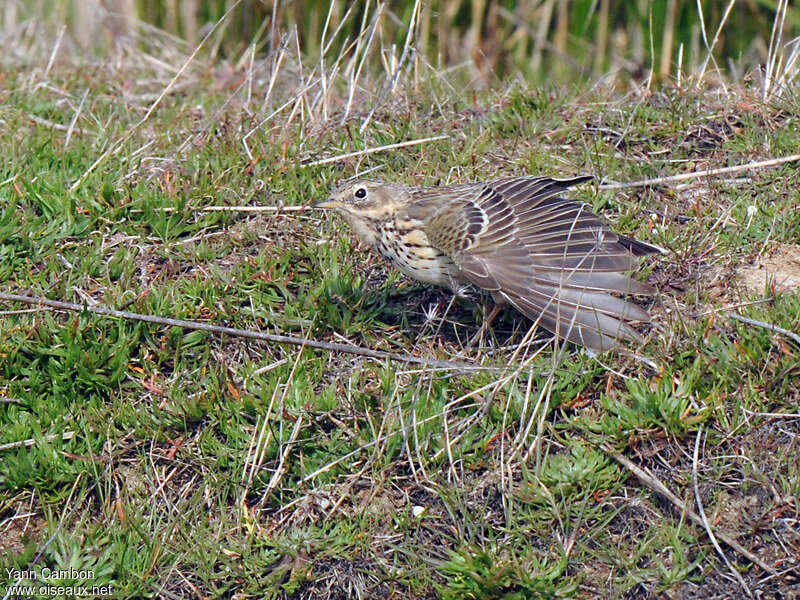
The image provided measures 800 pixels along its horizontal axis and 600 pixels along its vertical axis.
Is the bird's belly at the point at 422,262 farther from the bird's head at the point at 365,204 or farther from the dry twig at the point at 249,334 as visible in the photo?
the dry twig at the point at 249,334

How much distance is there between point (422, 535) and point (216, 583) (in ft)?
2.88

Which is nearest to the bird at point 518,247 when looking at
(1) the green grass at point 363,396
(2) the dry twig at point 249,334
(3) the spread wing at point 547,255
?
(3) the spread wing at point 547,255

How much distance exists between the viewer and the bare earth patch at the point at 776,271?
4875 mm

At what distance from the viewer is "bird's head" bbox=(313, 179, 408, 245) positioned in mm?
5141

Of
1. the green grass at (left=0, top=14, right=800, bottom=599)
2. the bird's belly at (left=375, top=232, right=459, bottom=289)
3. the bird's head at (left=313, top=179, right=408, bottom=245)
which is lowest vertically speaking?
the green grass at (left=0, top=14, right=800, bottom=599)

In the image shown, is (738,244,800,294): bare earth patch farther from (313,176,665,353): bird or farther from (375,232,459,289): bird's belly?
(375,232,459,289): bird's belly

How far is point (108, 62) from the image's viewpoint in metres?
8.05

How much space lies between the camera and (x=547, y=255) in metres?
4.79

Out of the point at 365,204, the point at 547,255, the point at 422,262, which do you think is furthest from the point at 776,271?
the point at 365,204

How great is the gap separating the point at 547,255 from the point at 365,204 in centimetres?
102

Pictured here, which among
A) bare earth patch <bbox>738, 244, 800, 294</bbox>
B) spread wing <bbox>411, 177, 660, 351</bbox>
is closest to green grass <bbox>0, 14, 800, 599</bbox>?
bare earth patch <bbox>738, 244, 800, 294</bbox>

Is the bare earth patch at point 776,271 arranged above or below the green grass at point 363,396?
above

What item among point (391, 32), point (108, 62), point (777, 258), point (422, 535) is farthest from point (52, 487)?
point (391, 32)

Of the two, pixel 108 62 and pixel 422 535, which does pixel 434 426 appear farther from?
pixel 108 62
